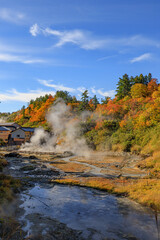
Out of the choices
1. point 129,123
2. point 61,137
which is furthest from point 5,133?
point 129,123

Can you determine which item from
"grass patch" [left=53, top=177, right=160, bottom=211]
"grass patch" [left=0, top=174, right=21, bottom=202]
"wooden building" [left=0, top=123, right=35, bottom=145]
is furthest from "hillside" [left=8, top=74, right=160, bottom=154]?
"grass patch" [left=0, top=174, right=21, bottom=202]

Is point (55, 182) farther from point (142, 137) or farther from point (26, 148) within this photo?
point (26, 148)

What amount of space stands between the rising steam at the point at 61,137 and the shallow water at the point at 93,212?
31.7 metres

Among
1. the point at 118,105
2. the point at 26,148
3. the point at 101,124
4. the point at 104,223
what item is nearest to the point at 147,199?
the point at 104,223

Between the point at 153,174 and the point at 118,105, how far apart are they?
35.5m

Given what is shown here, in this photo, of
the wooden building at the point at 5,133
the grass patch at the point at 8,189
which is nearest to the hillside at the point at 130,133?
the grass patch at the point at 8,189

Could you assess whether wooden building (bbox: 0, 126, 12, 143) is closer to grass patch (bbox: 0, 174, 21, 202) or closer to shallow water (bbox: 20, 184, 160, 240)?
grass patch (bbox: 0, 174, 21, 202)

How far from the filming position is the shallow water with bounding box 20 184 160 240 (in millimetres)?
9977

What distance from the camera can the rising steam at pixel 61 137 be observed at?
53734mm

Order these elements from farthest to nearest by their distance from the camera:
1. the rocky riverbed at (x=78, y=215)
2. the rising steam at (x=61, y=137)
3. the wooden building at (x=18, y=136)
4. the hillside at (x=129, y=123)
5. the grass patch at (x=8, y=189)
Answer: the wooden building at (x=18, y=136) → the rising steam at (x=61, y=137) → the hillside at (x=129, y=123) → the grass patch at (x=8, y=189) → the rocky riverbed at (x=78, y=215)

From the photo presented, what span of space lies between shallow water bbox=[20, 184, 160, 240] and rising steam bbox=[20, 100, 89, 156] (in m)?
31.7

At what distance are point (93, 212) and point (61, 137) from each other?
4985cm

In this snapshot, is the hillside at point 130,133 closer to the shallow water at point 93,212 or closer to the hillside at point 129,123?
the hillside at point 129,123

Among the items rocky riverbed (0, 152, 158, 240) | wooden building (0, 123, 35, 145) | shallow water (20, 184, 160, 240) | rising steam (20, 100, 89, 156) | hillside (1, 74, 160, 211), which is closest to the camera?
rocky riverbed (0, 152, 158, 240)
